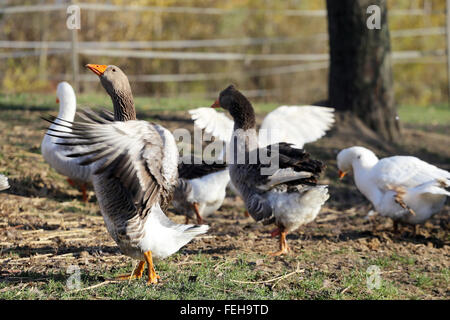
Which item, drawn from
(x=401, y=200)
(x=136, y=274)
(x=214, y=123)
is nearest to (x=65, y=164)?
(x=214, y=123)

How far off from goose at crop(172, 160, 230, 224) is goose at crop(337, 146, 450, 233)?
1453 mm

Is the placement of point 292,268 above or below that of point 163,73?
below

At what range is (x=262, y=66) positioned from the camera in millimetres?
15648

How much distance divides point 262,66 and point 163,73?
273 centimetres

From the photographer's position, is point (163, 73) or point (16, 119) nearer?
point (16, 119)

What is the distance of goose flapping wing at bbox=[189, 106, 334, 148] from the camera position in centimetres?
587

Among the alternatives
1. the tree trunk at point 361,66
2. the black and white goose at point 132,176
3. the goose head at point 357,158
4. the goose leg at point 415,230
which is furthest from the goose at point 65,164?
the tree trunk at point 361,66

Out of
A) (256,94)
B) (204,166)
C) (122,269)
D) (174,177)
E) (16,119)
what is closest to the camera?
(174,177)

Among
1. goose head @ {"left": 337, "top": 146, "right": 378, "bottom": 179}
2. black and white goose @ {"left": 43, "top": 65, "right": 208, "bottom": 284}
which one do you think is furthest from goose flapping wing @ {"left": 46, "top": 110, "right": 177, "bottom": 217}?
goose head @ {"left": 337, "top": 146, "right": 378, "bottom": 179}

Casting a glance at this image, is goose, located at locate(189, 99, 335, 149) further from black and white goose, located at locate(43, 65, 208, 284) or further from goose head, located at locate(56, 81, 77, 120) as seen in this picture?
black and white goose, located at locate(43, 65, 208, 284)

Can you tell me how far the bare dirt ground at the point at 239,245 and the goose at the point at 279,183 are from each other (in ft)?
1.11

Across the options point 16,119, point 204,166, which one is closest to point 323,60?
point 16,119

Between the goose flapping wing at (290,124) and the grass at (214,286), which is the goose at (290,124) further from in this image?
the grass at (214,286)
